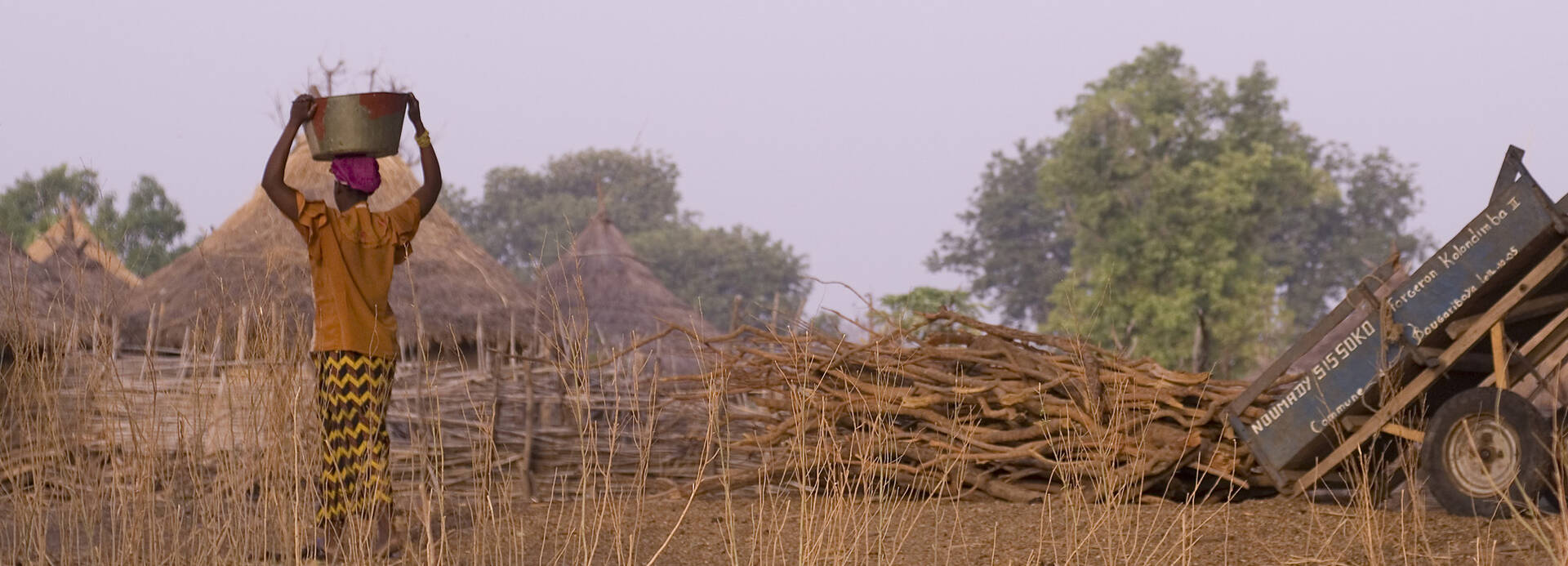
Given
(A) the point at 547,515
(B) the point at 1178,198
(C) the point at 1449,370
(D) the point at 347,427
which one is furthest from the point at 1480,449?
(B) the point at 1178,198

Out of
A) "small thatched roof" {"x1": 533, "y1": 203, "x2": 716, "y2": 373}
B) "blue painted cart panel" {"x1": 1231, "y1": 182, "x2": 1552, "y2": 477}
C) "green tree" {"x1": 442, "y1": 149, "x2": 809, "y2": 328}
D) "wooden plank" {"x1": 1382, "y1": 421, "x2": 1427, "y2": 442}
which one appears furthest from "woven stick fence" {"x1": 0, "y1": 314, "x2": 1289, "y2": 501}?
"green tree" {"x1": 442, "y1": 149, "x2": 809, "y2": 328}

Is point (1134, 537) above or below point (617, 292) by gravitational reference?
below

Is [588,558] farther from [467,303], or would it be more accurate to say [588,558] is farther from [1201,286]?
[1201,286]

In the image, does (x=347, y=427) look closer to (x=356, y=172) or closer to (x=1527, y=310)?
(x=356, y=172)

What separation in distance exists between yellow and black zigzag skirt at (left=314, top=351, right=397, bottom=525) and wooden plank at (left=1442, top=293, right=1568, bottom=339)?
11.7 feet

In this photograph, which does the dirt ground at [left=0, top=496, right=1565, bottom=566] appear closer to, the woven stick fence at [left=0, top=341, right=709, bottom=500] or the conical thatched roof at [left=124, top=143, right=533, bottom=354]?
the woven stick fence at [left=0, top=341, right=709, bottom=500]

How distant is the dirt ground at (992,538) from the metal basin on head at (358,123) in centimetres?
112

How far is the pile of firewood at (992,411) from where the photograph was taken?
5.84m

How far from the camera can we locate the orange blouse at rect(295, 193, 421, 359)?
4.48 m

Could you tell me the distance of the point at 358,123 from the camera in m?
4.36

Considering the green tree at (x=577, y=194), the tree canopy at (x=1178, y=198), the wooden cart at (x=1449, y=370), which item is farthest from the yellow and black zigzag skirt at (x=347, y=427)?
the green tree at (x=577, y=194)

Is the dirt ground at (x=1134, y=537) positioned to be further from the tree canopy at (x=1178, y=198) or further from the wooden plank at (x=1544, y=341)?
the tree canopy at (x=1178, y=198)

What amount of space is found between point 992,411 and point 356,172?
283cm

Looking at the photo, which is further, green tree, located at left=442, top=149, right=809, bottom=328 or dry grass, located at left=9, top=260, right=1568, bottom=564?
green tree, located at left=442, top=149, right=809, bottom=328
